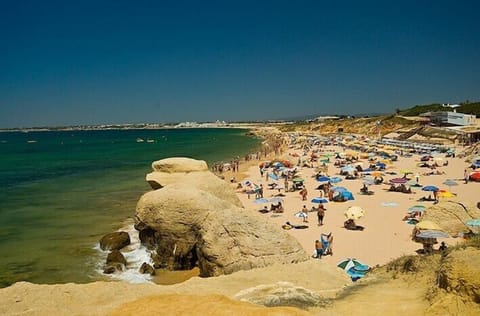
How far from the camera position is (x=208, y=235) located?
47.3 ft

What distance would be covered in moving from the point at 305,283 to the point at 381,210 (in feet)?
51.7

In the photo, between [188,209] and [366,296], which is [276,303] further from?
[188,209]

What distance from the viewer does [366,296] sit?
27.0 ft

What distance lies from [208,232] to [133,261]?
4843 millimetres

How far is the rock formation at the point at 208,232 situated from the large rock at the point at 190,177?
6 cm

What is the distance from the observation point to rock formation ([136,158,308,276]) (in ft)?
44.5

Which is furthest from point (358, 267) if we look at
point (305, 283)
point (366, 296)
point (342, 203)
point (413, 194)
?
point (413, 194)

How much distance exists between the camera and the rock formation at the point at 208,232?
44.5 ft

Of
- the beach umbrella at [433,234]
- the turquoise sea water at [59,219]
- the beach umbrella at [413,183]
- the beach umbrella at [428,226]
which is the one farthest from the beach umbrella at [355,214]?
the turquoise sea water at [59,219]

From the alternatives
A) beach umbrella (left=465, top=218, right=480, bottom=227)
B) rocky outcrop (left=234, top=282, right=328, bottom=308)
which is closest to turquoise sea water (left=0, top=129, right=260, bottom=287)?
rocky outcrop (left=234, top=282, right=328, bottom=308)

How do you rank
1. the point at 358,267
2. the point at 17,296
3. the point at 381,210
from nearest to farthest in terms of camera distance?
the point at 17,296 → the point at 358,267 → the point at 381,210

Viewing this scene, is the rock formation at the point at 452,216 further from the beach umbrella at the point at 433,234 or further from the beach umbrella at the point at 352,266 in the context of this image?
the beach umbrella at the point at 352,266

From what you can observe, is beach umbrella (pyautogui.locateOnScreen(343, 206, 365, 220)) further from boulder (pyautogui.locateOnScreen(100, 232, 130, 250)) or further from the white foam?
boulder (pyautogui.locateOnScreen(100, 232, 130, 250))

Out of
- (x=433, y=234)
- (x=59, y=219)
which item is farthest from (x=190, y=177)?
→ (x=433, y=234)
